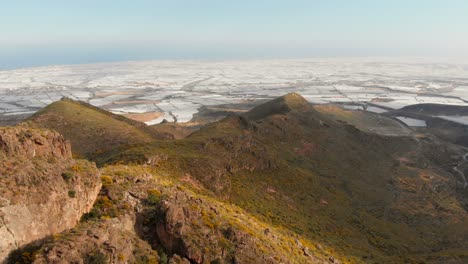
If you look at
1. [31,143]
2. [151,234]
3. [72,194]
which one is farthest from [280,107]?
[72,194]

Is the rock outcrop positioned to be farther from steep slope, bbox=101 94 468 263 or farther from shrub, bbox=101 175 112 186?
steep slope, bbox=101 94 468 263

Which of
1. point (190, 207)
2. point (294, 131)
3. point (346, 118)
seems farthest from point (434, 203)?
point (346, 118)

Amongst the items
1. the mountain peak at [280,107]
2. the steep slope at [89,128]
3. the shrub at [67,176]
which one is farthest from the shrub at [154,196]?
the mountain peak at [280,107]

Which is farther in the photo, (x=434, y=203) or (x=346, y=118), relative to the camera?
(x=346, y=118)

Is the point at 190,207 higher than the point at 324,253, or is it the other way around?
the point at 190,207

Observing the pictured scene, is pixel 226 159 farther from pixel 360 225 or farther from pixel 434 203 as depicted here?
pixel 434 203

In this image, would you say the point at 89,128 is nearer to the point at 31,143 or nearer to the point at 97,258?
the point at 31,143
